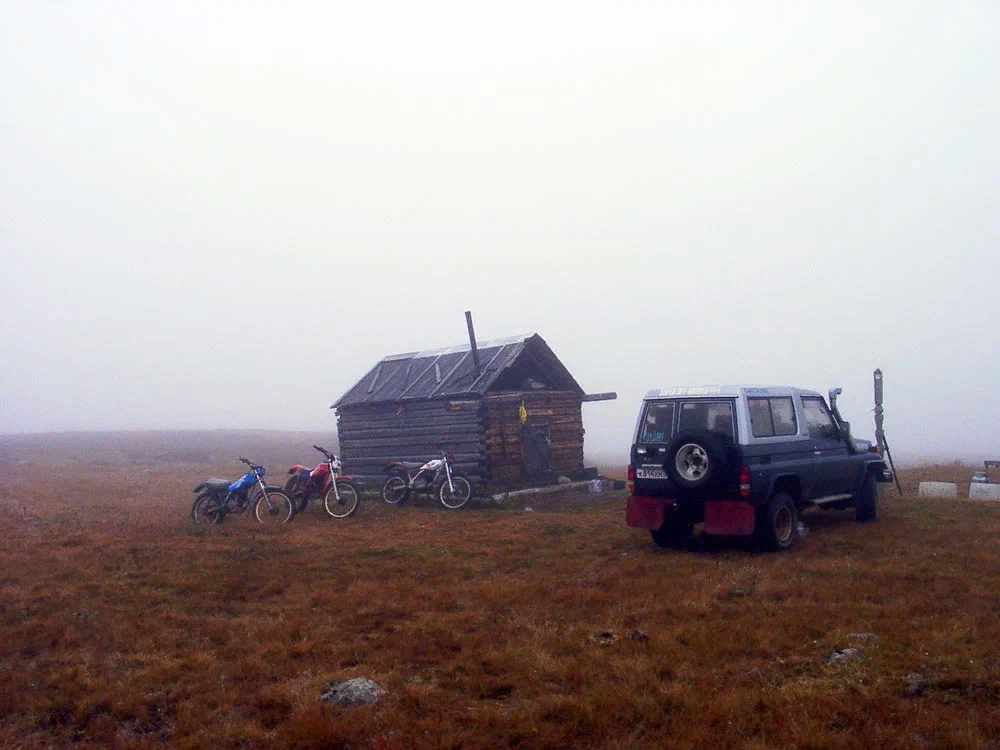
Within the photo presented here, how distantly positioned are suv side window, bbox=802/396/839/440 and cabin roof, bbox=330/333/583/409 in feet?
29.5

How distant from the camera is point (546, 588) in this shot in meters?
9.84

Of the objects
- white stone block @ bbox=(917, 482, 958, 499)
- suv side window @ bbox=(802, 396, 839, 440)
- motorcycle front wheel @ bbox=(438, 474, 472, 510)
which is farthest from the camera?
motorcycle front wheel @ bbox=(438, 474, 472, 510)

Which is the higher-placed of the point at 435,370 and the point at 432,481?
the point at 435,370

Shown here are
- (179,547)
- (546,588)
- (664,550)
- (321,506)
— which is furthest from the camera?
(321,506)

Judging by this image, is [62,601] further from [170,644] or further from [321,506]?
[321,506]

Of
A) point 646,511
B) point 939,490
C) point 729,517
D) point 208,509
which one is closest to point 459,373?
point 208,509

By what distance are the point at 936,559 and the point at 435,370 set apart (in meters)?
14.9

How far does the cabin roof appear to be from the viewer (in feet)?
71.4

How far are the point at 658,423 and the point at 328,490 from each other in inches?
335

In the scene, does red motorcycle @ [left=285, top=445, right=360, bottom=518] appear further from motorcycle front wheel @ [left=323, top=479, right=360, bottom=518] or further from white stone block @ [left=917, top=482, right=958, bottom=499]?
white stone block @ [left=917, top=482, right=958, bottom=499]

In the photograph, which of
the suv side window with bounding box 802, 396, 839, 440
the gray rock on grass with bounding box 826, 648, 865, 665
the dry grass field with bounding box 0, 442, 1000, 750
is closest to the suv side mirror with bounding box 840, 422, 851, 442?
the suv side window with bounding box 802, 396, 839, 440

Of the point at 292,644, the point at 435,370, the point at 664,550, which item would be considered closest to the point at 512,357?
the point at 435,370

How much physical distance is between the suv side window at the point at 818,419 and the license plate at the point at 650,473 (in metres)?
2.77

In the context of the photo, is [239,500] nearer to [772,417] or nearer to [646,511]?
[646,511]
